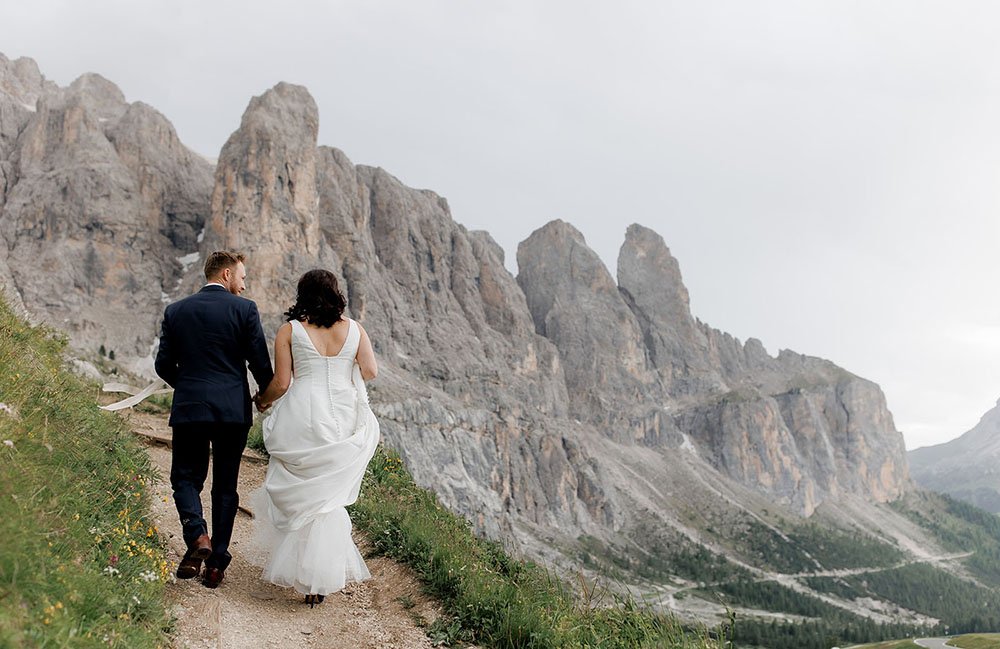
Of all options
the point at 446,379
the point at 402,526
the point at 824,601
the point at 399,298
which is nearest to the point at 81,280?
the point at 399,298

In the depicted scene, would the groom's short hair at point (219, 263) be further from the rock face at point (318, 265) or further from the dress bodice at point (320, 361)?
the rock face at point (318, 265)

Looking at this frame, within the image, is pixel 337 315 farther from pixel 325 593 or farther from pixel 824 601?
pixel 824 601

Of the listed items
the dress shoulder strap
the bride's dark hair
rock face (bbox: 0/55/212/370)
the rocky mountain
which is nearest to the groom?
the bride's dark hair

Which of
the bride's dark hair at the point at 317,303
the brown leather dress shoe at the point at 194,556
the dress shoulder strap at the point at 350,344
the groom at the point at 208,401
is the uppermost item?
the bride's dark hair at the point at 317,303

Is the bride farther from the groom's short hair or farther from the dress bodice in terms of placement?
the groom's short hair

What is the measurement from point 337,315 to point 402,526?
115 inches

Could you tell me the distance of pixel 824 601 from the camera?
12975cm

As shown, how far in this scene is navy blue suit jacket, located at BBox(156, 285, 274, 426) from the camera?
546 cm

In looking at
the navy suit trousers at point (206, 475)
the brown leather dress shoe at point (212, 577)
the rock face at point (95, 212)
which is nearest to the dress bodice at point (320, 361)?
the navy suit trousers at point (206, 475)

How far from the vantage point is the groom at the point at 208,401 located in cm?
545

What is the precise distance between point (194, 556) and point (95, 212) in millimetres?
120542

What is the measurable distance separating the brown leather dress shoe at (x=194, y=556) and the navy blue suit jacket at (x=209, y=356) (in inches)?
41.0

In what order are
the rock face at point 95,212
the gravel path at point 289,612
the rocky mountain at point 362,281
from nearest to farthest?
the gravel path at point 289,612 → the rock face at point 95,212 → the rocky mountain at point 362,281

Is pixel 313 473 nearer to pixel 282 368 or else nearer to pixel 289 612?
pixel 282 368
